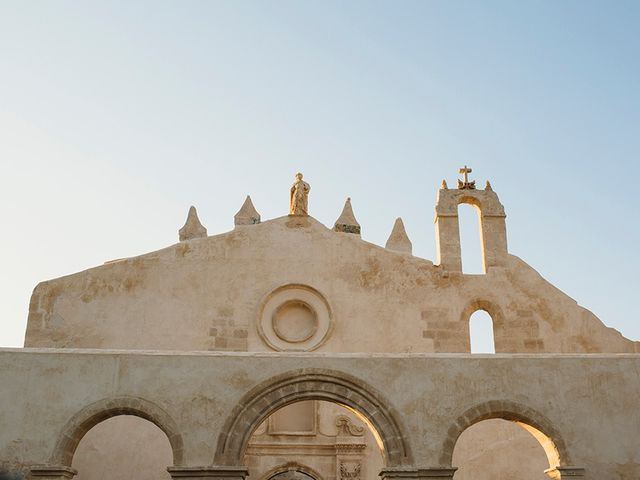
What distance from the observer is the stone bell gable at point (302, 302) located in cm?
1569

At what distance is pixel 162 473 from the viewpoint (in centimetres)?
1523

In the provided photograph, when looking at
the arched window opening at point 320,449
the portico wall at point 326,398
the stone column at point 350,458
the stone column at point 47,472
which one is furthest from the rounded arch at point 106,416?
the stone column at point 350,458

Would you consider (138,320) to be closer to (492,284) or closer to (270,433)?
(270,433)

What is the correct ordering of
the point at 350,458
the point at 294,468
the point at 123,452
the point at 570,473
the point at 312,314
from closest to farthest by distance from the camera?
the point at 570,473, the point at 123,452, the point at 350,458, the point at 294,468, the point at 312,314

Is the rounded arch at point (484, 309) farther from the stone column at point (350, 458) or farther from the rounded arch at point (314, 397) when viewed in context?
the rounded arch at point (314, 397)

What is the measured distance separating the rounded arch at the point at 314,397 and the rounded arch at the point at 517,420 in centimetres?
74

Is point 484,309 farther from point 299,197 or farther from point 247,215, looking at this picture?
point 247,215

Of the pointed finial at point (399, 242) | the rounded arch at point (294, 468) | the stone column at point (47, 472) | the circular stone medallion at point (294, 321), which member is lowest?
the stone column at point (47, 472)

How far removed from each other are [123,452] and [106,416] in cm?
443

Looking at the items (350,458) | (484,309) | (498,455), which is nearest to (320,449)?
(350,458)

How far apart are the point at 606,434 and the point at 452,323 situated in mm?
4998

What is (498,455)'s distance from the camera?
15570 millimetres

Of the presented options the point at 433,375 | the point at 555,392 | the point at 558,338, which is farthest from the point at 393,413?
the point at 558,338

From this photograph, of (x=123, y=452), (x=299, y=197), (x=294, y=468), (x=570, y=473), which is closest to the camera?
(x=570, y=473)
